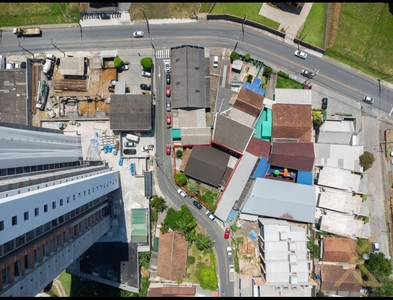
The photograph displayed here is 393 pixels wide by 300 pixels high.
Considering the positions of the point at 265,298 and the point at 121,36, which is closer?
the point at 265,298

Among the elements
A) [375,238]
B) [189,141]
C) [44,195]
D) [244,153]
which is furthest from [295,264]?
[44,195]

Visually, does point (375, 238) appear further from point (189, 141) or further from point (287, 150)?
point (189, 141)

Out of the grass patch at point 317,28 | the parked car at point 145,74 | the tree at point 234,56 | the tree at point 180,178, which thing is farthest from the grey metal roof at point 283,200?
the parked car at point 145,74

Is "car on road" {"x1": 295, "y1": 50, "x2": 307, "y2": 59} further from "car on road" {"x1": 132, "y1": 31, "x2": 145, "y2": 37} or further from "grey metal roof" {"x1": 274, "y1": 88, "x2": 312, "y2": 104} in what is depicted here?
"car on road" {"x1": 132, "y1": 31, "x2": 145, "y2": 37}

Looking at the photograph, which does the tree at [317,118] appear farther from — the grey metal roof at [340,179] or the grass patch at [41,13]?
the grass patch at [41,13]

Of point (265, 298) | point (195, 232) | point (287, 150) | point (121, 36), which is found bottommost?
point (265, 298)

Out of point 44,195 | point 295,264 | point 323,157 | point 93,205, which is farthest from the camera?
point 323,157
